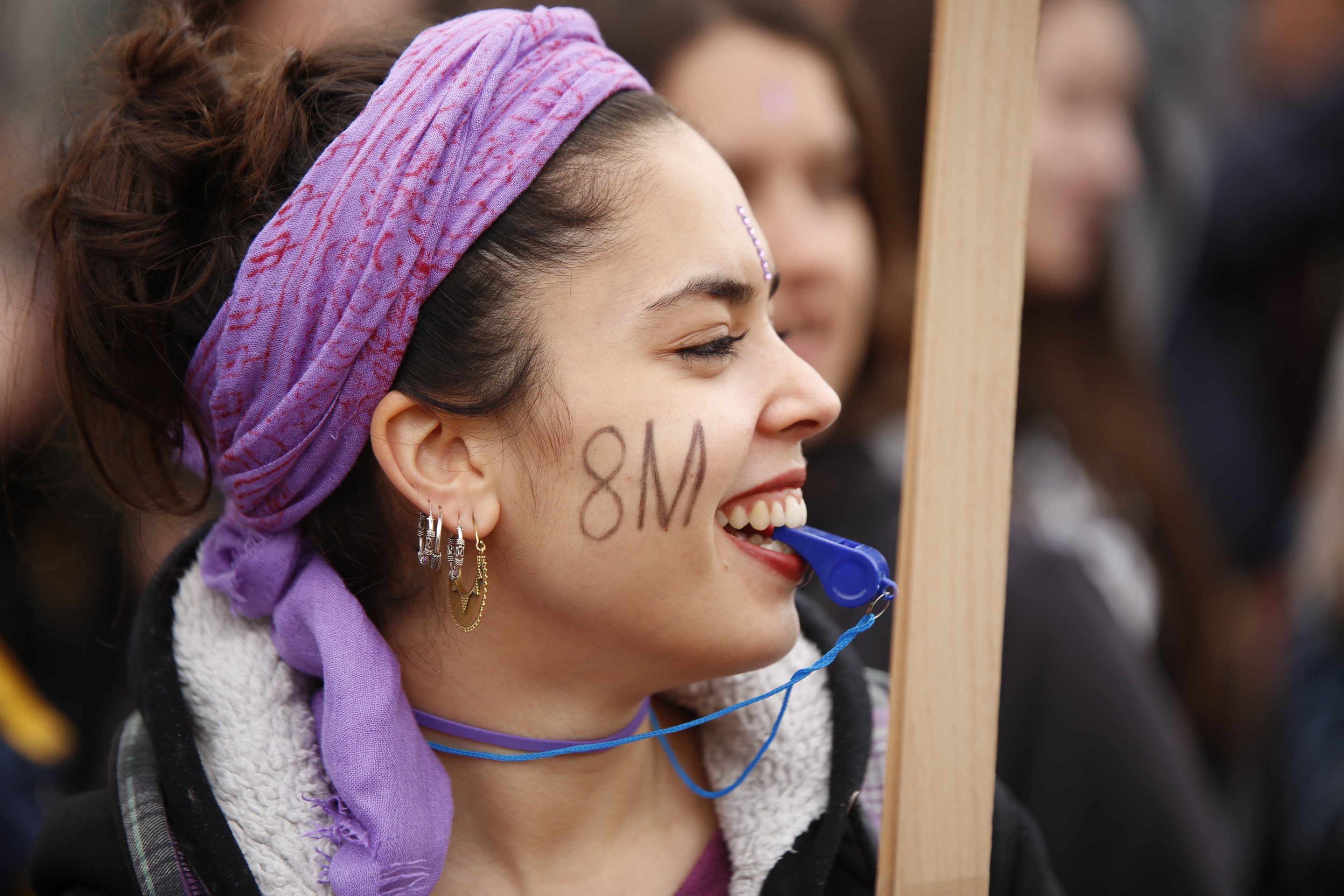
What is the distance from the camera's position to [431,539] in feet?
5.03

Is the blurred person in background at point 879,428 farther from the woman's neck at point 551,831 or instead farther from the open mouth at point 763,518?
the woman's neck at point 551,831

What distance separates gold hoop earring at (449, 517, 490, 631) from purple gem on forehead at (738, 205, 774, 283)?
1.78ft

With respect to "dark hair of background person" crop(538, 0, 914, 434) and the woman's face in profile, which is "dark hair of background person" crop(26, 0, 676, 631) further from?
"dark hair of background person" crop(538, 0, 914, 434)

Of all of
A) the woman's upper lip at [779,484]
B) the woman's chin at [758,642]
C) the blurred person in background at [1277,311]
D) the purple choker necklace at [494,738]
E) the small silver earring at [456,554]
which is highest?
the woman's upper lip at [779,484]

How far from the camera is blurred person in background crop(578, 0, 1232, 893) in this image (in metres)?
2.31

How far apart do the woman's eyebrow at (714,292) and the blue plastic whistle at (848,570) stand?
1.12 feet

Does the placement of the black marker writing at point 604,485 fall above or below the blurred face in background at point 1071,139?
above

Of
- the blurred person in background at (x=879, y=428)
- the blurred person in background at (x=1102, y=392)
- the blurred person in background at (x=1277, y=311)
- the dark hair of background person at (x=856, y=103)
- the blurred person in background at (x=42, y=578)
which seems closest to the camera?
the blurred person in background at (x=42, y=578)

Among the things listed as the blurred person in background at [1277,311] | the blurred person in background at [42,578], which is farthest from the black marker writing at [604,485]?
the blurred person in background at [1277,311]

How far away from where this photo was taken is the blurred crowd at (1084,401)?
233 centimetres

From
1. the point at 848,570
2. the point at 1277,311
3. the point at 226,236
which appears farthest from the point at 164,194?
the point at 1277,311

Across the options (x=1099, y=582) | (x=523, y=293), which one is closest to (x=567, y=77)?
(x=523, y=293)

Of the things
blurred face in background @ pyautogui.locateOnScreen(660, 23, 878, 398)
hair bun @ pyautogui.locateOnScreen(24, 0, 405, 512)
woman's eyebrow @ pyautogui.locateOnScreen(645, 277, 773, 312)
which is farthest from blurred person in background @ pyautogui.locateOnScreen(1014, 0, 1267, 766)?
hair bun @ pyautogui.locateOnScreen(24, 0, 405, 512)

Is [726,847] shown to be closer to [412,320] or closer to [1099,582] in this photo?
[412,320]
